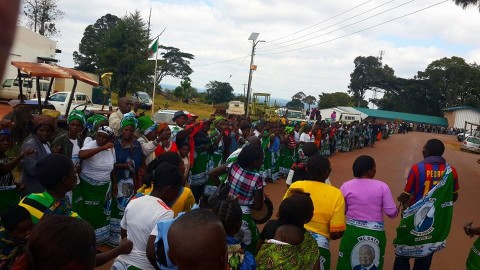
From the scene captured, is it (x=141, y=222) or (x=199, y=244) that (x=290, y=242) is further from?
(x=199, y=244)

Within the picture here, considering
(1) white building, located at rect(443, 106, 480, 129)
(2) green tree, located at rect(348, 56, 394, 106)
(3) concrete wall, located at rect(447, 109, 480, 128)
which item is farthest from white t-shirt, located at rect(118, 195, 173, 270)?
(2) green tree, located at rect(348, 56, 394, 106)

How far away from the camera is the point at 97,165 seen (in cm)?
521

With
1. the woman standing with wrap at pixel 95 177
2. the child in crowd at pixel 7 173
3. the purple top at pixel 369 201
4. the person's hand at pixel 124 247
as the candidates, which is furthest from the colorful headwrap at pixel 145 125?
the person's hand at pixel 124 247

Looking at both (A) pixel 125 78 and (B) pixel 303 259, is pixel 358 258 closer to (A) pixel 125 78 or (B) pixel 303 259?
(B) pixel 303 259

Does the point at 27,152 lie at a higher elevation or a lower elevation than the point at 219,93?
lower

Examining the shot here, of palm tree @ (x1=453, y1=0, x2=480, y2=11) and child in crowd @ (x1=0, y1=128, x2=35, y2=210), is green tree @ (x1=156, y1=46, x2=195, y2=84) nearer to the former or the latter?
palm tree @ (x1=453, y1=0, x2=480, y2=11)

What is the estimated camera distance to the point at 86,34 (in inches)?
2415

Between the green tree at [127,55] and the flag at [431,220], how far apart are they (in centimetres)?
3243

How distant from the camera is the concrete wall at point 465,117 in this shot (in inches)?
2731

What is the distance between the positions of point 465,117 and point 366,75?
24.5 meters

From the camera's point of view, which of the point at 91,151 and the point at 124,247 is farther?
the point at 91,151

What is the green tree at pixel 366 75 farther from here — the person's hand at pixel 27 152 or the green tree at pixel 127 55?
the person's hand at pixel 27 152

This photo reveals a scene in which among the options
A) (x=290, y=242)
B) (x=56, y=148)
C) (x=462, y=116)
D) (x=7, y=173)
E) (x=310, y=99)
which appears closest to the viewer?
(x=290, y=242)

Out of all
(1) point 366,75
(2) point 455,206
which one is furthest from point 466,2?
(1) point 366,75
